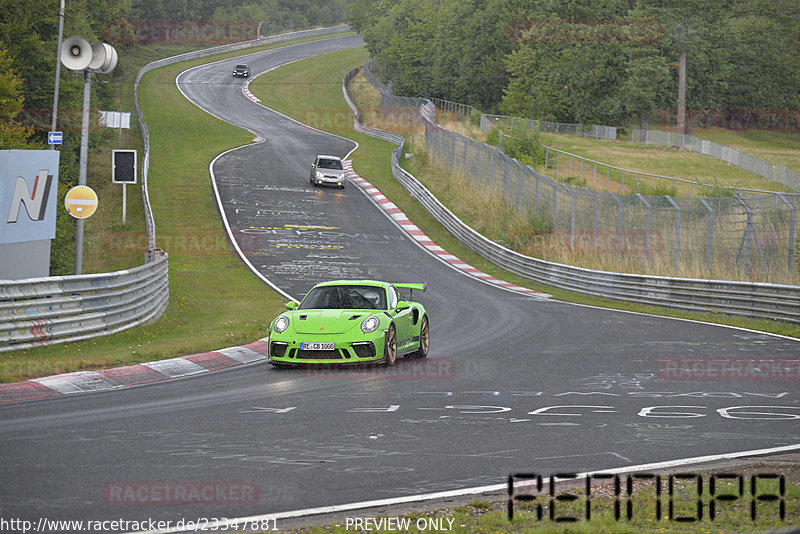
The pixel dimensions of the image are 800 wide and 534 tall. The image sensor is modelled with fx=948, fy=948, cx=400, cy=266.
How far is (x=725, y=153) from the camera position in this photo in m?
64.1

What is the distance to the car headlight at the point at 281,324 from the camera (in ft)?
44.5

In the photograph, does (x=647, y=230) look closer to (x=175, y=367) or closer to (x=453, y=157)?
(x=175, y=367)

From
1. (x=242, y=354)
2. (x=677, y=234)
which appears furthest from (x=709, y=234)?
(x=242, y=354)

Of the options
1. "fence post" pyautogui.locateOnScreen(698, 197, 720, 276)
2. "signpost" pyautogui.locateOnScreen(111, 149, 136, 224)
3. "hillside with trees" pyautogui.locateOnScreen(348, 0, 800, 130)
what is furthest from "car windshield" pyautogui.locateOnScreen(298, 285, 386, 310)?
"hillside with trees" pyautogui.locateOnScreen(348, 0, 800, 130)

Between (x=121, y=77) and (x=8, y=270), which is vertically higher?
(x=121, y=77)

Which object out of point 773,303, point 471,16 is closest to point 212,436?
point 773,303

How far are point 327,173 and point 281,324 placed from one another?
115ft

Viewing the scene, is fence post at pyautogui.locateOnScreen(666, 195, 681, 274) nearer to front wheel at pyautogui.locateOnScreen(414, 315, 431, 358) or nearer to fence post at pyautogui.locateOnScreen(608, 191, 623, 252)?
fence post at pyautogui.locateOnScreen(608, 191, 623, 252)

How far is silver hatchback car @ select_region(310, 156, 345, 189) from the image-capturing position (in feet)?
158

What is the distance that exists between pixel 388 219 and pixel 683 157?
30307 mm

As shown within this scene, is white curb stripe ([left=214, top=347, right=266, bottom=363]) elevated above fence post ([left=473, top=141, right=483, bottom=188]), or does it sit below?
below

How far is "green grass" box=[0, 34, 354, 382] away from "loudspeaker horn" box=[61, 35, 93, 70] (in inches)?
177

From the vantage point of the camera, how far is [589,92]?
3172 inches

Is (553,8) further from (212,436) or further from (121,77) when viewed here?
(212,436)
